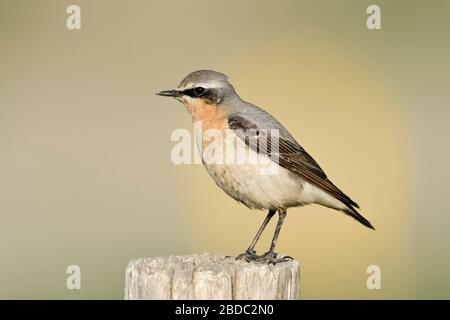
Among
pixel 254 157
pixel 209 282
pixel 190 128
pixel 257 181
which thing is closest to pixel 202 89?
pixel 254 157

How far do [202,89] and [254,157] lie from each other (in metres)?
0.61

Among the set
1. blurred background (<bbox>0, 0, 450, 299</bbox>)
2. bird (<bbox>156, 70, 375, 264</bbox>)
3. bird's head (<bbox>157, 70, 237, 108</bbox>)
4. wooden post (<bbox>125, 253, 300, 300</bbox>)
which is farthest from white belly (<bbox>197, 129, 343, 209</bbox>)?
blurred background (<bbox>0, 0, 450, 299</bbox>)

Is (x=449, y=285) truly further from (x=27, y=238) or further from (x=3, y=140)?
(x=3, y=140)

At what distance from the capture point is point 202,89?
19.4 feet

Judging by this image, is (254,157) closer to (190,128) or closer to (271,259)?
(271,259)

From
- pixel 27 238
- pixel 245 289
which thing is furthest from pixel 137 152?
pixel 245 289

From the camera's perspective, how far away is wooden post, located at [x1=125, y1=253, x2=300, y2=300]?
4477 mm

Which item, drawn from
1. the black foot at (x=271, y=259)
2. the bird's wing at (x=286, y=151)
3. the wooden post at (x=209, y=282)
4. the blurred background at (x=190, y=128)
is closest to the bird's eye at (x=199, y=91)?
the bird's wing at (x=286, y=151)

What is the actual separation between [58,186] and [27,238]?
88 centimetres

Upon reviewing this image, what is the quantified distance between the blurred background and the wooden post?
3118mm

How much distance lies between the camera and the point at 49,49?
35.8 ft

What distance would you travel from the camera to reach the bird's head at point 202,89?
5.86m

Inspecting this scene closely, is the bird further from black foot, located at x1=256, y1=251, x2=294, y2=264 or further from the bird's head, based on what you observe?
black foot, located at x1=256, y1=251, x2=294, y2=264

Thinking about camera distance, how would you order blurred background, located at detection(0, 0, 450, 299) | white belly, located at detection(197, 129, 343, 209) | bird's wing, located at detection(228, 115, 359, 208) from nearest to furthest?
white belly, located at detection(197, 129, 343, 209) → bird's wing, located at detection(228, 115, 359, 208) → blurred background, located at detection(0, 0, 450, 299)
